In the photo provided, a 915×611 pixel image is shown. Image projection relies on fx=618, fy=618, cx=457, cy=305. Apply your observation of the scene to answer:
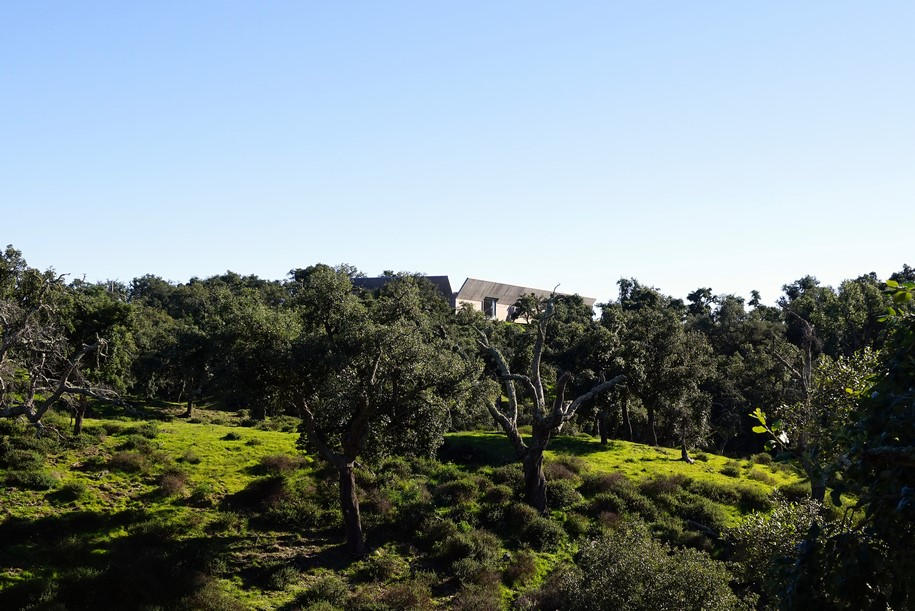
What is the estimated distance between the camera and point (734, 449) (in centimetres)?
7581

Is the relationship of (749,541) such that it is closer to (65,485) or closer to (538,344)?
(538,344)

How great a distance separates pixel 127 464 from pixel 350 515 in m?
13.7

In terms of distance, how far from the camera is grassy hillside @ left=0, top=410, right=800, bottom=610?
24.5 metres

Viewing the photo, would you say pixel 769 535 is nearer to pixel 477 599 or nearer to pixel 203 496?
pixel 477 599

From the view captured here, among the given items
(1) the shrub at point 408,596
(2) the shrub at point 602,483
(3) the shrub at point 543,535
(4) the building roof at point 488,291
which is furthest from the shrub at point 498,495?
(4) the building roof at point 488,291

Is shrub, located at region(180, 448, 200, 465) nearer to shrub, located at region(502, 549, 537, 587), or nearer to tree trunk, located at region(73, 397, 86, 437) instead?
tree trunk, located at region(73, 397, 86, 437)

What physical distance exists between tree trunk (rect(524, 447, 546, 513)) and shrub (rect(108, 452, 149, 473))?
70.5 feet

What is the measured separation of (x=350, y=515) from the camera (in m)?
29.6

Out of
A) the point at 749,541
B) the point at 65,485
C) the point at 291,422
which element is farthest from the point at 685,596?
the point at 291,422

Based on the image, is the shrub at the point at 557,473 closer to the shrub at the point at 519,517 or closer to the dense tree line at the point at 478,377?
the dense tree line at the point at 478,377

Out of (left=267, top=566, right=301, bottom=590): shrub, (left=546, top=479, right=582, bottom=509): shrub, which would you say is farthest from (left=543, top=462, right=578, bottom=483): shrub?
(left=267, top=566, right=301, bottom=590): shrub

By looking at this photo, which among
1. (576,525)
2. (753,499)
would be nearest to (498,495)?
(576,525)

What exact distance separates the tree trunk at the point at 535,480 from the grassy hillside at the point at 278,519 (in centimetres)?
112

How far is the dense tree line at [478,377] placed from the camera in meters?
8.03
